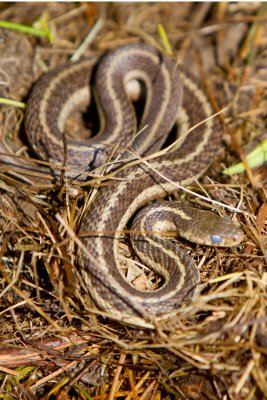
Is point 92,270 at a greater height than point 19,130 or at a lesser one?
lesser

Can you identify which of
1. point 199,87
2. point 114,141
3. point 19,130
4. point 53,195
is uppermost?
point 199,87

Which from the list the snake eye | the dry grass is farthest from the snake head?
→ the dry grass

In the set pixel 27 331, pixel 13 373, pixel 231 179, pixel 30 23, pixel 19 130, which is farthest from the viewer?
pixel 30 23

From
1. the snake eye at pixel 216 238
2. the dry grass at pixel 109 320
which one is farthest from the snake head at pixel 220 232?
the dry grass at pixel 109 320

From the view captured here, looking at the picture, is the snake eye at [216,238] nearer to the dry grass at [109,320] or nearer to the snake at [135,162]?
the snake at [135,162]

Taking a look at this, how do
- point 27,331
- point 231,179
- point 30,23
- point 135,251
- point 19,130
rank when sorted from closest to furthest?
point 27,331 < point 135,251 < point 231,179 < point 19,130 < point 30,23

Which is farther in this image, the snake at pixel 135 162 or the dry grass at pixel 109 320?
the snake at pixel 135 162

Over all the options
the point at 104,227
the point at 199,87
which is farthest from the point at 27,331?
the point at 199,87

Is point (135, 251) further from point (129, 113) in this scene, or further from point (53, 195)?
point (129, 113)
